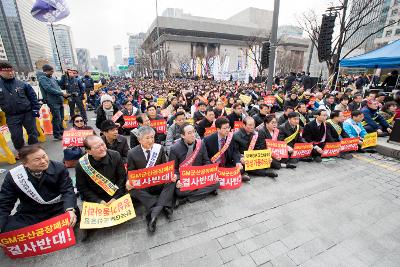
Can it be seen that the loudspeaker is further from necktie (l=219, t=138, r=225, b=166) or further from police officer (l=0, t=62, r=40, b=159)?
police officer (l=0, t=62, r=40, b=159)

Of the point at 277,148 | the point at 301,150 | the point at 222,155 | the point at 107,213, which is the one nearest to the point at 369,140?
the point at 301,150

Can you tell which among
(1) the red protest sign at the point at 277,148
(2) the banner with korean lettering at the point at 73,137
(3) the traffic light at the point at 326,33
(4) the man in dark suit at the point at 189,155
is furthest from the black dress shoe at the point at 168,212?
(3) the traffic light at the point at 326,33

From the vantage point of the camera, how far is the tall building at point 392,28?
4734cm

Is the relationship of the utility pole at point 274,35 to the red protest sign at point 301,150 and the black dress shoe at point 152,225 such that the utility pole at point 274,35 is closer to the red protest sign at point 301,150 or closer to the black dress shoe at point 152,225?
the red protest sign at point 301,150

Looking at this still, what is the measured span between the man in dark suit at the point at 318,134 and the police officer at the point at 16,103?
22.7 feet

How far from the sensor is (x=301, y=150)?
16.6 ft

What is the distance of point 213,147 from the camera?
14.4ft

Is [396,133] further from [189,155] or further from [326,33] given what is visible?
[326,33]

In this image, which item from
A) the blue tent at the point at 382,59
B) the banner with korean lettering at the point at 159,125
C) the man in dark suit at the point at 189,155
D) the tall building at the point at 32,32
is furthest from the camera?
the tall building at the point at 32,32

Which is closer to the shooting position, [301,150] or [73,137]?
[73,137]

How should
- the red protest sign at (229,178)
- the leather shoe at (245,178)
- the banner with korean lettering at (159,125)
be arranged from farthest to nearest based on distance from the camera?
the banner with korean lettering at (159,125) < the leather shoe at (245,178) < the red protest sign at (229,178)

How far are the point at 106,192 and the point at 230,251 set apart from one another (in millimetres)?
1986

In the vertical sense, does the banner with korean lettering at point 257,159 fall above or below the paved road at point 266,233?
above

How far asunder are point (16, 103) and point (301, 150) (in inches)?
267
